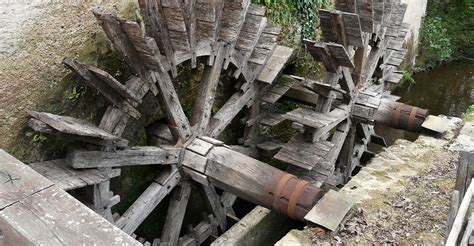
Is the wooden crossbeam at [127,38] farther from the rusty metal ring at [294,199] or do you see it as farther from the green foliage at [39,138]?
the rusty metal ring at [294,199]

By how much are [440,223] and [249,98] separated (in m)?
2.33

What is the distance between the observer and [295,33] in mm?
5898

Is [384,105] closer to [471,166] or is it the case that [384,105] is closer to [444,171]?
[444,171]

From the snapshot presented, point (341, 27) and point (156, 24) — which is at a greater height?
point (341, 27)

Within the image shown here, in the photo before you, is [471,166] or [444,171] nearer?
[471,166]

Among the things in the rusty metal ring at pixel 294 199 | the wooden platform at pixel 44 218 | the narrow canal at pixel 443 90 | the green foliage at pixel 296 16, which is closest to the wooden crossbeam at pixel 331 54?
the green foliage at pixel 296 16

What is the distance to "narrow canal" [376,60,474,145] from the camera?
34.6 feet

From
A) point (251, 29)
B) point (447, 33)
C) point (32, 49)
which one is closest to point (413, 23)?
point (447, 33)

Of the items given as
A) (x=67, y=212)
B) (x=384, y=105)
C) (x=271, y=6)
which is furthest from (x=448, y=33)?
(x=67, y=212)

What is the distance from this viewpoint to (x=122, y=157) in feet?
11.6

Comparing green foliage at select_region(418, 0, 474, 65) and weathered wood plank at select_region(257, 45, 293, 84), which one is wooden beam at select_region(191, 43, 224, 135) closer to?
weathered wood plank at select_region(257, 45, 293, 84)

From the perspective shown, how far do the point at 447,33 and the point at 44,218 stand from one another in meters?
13.4

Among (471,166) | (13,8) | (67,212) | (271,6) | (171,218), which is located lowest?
(171,218)

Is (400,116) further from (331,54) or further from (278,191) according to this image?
(278,191)
